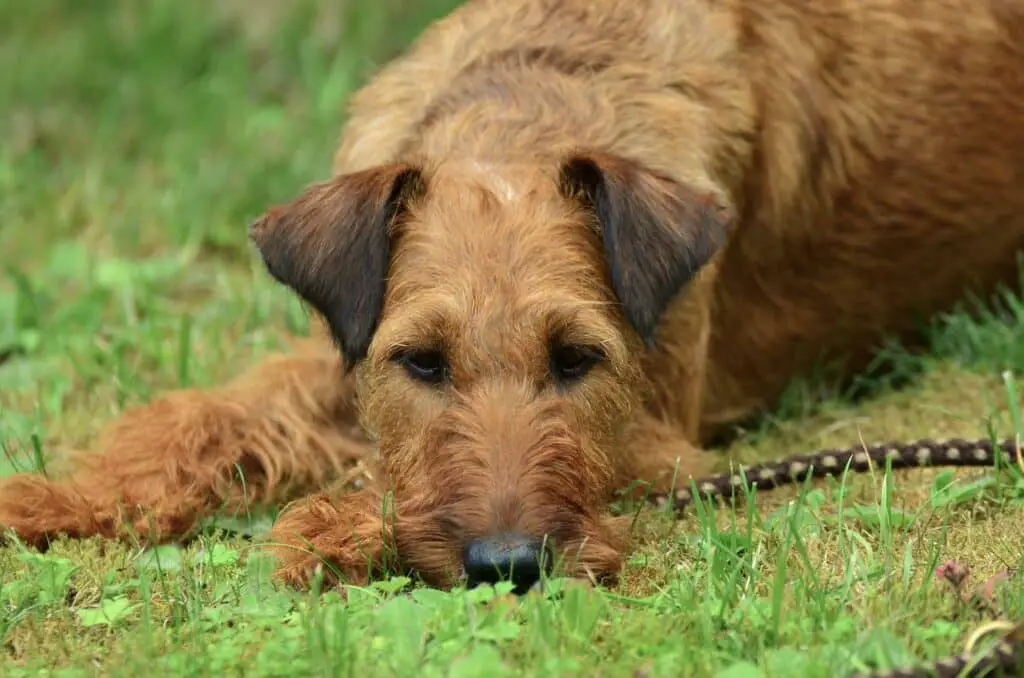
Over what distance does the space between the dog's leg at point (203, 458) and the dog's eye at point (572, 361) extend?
881 millimetres

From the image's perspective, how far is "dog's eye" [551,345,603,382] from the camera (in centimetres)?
353

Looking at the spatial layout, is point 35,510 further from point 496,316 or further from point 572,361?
point 572,361

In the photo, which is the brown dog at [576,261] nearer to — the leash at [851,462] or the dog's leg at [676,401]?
the dog's leg at [676,401]

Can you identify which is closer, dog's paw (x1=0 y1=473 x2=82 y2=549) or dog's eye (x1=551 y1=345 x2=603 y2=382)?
dog's eye (x1=551 y1=345 x2=603 y2=382)

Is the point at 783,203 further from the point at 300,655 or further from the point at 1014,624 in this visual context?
the point at 300,655

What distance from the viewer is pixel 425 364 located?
11.7 ft

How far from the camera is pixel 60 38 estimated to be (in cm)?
801

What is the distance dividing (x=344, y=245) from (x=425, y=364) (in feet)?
1.27

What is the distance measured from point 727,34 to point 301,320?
191 centimetres

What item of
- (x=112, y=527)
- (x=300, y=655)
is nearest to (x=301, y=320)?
(x=112, y=527)

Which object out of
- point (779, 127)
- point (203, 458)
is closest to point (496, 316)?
point (203, 458)

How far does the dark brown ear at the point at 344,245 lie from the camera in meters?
3.66

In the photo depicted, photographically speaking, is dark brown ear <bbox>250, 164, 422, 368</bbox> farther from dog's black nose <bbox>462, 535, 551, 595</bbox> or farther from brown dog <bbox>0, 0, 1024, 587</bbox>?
dog's black nose <bbox>462, 535, 551, 595</bbox>

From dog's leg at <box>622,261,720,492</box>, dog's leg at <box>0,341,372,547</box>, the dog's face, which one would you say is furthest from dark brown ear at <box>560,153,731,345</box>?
dog's leg at <box>0,341,372,547</box>
